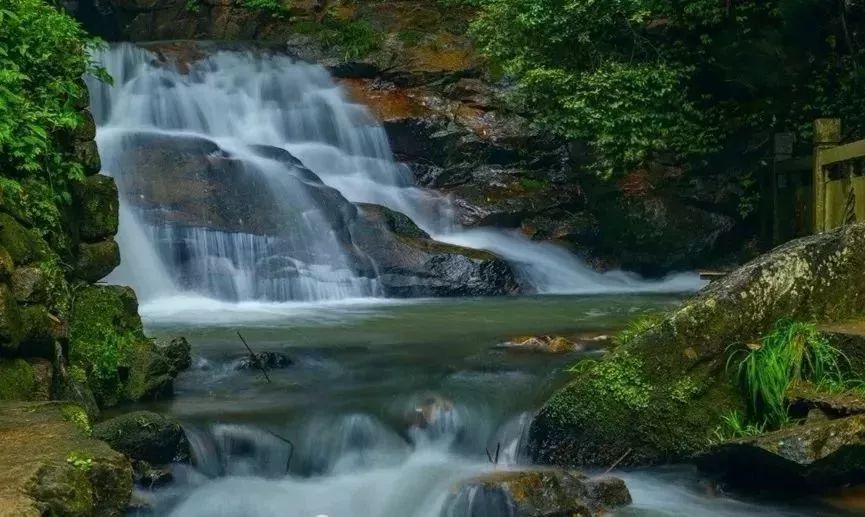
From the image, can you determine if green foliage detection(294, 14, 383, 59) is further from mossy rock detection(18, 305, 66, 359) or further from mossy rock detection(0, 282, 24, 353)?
mossy rock detection(0, 282, 24, 353)

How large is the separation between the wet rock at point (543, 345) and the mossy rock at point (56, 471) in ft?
17.3

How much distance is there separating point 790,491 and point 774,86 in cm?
1107

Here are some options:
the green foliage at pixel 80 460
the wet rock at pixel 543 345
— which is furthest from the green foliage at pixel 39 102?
the wet rock at pixel 543 345

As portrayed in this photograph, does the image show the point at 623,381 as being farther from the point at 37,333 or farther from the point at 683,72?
the point at 683,72

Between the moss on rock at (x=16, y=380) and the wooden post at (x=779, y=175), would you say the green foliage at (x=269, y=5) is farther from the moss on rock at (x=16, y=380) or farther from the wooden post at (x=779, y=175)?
the moss on rock at (x=16, y=380)

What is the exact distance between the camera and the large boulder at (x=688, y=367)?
686 centimetres

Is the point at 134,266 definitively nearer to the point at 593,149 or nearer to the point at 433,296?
the point at 433,296

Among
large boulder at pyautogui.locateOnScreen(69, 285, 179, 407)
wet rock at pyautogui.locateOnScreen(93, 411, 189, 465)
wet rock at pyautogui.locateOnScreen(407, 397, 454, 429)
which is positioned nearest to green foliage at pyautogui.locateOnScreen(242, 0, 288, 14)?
large boulder at pyautogui.locateOnScreen(69, 285, 179, 407)

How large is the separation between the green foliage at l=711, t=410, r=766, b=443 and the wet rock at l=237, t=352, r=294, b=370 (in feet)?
13.9

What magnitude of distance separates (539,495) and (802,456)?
66.0 inches

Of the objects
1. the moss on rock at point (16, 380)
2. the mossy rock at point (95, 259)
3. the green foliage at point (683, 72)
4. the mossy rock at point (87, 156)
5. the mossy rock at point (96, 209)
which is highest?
the green foliage at point (683, 72)

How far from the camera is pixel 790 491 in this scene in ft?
21.1

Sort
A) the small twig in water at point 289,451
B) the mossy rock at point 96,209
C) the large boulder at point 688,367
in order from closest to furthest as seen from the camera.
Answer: the large boulder at point 688,367 → the small twig in water at point 289,451 → the mossy rock at point 96,209

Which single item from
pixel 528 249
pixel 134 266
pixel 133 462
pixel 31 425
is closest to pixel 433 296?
pixel 528 249
